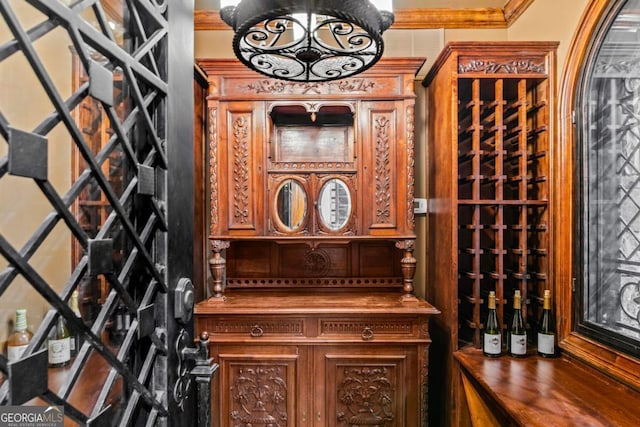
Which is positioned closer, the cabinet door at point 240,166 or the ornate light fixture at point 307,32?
the ornate light fixture at point 307,32

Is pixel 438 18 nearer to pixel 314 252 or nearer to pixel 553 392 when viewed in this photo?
pixel 314 252

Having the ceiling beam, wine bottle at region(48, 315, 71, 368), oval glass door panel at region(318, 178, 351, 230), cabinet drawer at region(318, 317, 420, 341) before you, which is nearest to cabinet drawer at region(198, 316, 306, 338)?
cabinet drawer at region(318, 317, 420, 341)

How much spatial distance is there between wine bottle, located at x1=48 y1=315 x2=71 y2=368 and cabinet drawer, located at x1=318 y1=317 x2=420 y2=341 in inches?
65.8

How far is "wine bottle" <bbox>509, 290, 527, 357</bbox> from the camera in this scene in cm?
180

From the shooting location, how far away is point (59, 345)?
417 mm

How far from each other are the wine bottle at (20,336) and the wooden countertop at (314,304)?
1660mm

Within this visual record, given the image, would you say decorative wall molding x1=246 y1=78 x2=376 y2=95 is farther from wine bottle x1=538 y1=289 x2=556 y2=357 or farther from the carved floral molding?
wine bottle x1=538 y1=289 x2=556 y2=357

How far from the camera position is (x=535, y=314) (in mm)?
1946

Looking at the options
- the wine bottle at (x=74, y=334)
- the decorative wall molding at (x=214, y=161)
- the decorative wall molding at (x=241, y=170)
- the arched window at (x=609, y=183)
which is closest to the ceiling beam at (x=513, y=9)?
the arched window at (x=609, y=183)

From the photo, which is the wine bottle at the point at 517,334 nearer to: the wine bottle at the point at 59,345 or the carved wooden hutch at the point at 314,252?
the carved wooden hutch at the point at 314,252

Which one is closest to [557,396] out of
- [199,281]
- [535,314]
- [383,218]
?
[535,314]

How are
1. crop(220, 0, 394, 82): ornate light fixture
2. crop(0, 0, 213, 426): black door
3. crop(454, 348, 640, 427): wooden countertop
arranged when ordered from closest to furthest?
crop(0, 0, 213, 426): black door → crop(220, 0, 394, 82): ornate light fixture → crop(454, 348, 640, 427): wooden countertop

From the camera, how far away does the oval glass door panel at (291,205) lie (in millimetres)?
2232

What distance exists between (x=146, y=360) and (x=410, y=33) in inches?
104
